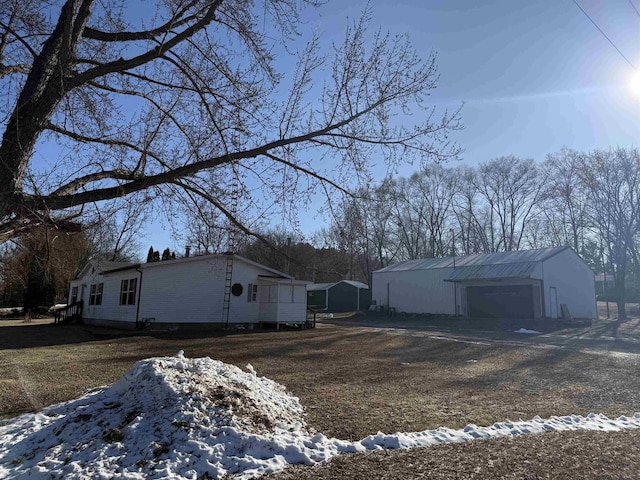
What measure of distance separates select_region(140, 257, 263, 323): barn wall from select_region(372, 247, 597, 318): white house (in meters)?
15.7

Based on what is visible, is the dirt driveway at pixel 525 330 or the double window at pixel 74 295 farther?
the double window at pixel 74 295

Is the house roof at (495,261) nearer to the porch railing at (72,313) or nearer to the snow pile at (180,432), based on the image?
the porch railing at (72,313)

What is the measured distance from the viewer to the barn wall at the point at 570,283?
27422mm

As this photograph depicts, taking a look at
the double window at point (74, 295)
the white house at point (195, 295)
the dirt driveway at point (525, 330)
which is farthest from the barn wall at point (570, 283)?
the double window at point (74, 295)

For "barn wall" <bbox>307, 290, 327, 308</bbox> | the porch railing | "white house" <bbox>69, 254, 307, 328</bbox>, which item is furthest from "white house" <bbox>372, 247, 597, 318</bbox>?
the porch railing

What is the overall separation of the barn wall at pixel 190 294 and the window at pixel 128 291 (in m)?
0.82

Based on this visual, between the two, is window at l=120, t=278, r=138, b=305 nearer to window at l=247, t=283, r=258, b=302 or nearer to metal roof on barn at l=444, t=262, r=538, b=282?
window at l=247, t=283, r=258, b=302

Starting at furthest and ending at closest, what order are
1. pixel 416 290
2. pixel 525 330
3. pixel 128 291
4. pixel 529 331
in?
pixel 416 290
pixel 525 330
pixel 529 331
pixel 128 291

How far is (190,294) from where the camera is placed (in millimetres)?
20312

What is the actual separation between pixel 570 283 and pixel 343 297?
70.6 ft

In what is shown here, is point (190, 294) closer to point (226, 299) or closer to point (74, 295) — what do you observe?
point (226, 299)

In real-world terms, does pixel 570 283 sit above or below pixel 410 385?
above

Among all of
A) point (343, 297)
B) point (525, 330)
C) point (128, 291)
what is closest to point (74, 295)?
point (128, 291)

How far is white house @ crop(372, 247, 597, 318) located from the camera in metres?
27.1
